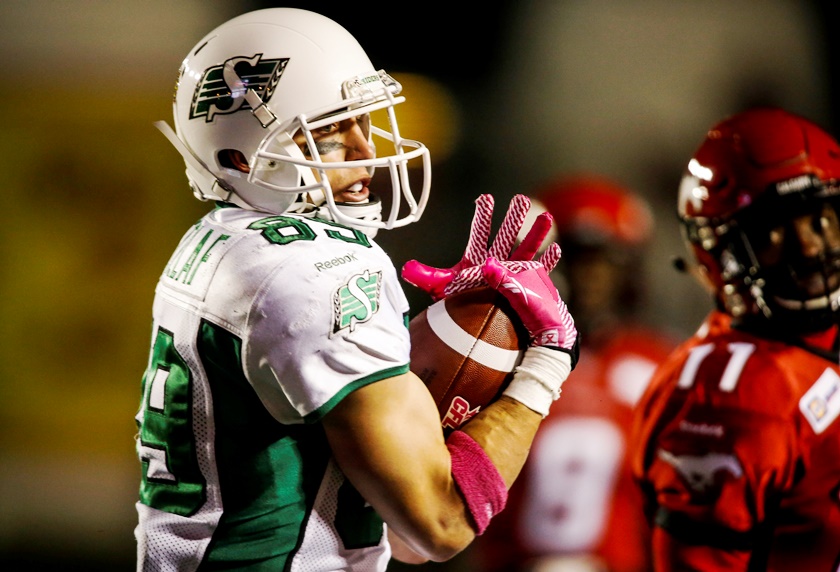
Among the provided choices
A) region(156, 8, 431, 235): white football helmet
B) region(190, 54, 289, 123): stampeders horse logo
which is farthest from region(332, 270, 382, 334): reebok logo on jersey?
region(190, 54, 289, 123): stampeders horse logo

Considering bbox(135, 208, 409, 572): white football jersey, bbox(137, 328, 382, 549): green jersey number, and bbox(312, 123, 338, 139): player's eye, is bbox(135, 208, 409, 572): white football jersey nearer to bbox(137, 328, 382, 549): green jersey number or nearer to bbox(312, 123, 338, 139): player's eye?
bbox(137, 328, 382, 549): green jersey number

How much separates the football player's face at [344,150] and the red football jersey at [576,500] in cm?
202

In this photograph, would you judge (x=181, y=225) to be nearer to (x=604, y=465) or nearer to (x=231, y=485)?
(x=604, y=465)

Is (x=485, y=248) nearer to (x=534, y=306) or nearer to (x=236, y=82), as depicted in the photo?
(x=534, y=306)

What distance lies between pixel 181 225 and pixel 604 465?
227cm

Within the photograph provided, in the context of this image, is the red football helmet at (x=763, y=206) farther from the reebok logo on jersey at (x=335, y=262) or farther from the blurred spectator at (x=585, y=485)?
the reebok logo on jersey at (x=335, y=262)

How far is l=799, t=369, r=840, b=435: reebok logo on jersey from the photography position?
2.23 m

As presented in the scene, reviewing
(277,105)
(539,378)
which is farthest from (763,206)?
(277,105)

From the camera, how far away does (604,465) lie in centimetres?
356

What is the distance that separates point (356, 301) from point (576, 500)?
2.29m

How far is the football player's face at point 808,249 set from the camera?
2.34m

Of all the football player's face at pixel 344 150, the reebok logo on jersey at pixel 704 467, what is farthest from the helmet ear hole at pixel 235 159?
the reebok logo on jersey at pixel 704 467

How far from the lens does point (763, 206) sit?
238 centimetres

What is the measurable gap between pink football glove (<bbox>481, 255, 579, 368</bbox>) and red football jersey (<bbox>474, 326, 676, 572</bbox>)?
6.32 ft
